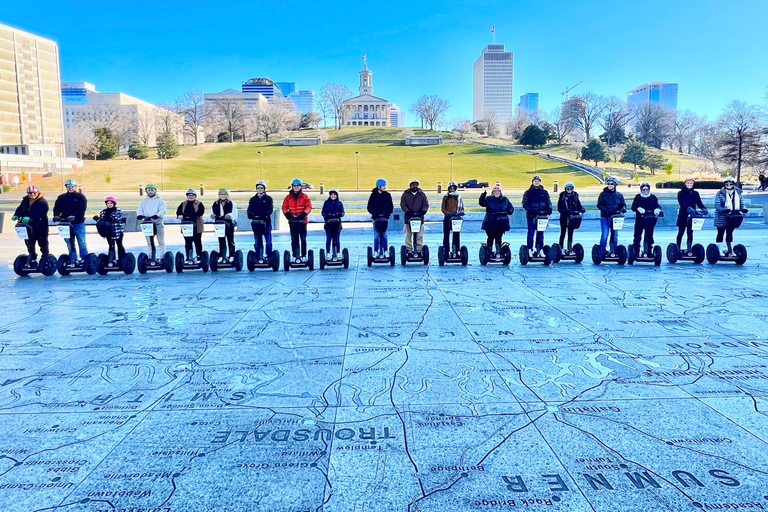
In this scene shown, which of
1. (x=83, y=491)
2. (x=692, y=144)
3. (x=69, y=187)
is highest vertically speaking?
(x=692, y=144)

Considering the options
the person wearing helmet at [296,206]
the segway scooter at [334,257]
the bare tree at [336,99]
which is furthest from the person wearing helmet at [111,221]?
the bare tree at [336,99]

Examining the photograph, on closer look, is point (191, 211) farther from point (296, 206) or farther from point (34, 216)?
point (34, 216)

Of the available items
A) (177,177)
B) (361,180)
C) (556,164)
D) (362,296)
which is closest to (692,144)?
(556,164)

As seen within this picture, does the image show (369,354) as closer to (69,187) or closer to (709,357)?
(709,357)

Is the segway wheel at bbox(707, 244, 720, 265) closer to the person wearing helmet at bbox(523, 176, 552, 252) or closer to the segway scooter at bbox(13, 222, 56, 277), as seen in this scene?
the person wearing helmet at bbox(523, 176, 552, 252)

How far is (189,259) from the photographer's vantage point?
12.2 m

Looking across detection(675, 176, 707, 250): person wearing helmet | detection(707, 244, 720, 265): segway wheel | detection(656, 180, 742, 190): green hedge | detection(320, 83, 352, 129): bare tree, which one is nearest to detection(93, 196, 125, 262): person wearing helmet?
detection(675, 176, 707, 250): person wearing helmet

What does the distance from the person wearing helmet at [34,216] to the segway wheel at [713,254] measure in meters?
14.9

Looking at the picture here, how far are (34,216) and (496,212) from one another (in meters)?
10.1

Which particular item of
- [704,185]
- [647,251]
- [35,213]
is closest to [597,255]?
[647,251]

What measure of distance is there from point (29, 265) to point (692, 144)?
431 feet

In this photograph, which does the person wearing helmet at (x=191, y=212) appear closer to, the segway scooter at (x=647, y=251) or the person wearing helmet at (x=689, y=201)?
the segway scooter at (x=647, y=251)

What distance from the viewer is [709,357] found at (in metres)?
5.88

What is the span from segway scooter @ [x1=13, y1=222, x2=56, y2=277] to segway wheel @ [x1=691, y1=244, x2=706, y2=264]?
47.5 feet
